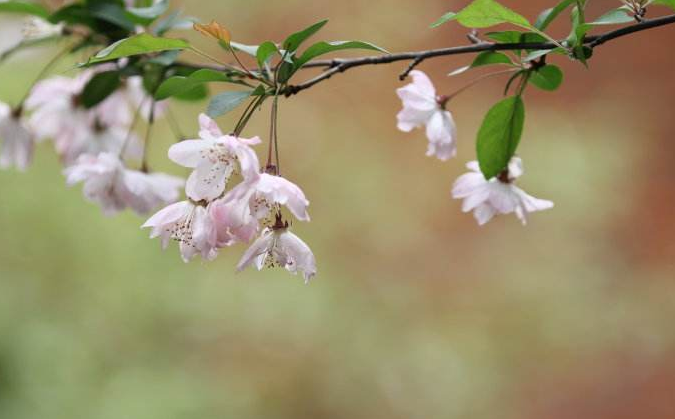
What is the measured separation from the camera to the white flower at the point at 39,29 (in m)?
0.96

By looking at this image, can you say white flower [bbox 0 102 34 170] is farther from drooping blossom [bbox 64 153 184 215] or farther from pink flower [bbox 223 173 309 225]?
pink flower [bbox 223 173 309 225]

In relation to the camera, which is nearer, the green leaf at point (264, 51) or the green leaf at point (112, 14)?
the green leaf at point (264, 51)

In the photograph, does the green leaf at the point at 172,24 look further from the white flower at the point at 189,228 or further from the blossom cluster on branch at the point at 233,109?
the white flower at the point at 189,228

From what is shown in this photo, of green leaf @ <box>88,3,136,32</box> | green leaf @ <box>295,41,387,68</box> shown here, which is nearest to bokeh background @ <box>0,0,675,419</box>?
green leaf @ <box>88,3,136,32</box>

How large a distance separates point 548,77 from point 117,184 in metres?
0.46

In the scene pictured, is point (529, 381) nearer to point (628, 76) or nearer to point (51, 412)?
point (628, 76)

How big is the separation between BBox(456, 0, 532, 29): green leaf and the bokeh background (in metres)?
2.02

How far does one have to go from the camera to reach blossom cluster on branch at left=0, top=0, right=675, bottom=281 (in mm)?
600

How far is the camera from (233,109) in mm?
697

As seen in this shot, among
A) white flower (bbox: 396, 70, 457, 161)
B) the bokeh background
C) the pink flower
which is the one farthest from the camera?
the bokeh background

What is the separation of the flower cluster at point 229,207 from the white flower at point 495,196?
22cm

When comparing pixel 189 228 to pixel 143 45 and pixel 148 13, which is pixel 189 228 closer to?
pixel 143 45

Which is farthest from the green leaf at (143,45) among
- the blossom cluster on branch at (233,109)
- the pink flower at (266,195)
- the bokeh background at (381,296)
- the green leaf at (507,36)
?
the bokeh background at (381,296)

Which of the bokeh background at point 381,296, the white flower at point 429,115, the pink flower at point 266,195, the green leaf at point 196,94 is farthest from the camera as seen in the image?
the bokeh background at point 381,296
